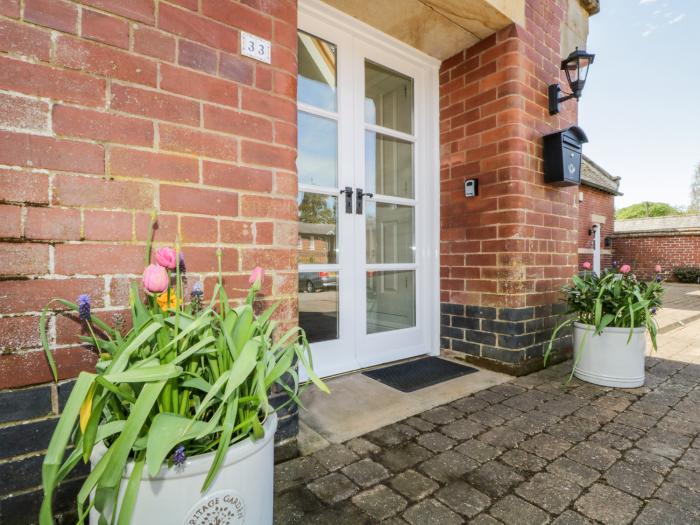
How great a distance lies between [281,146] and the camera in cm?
152

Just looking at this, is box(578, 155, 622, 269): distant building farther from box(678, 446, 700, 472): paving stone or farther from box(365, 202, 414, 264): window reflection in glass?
box(678, 446, 700, 472): paving stone

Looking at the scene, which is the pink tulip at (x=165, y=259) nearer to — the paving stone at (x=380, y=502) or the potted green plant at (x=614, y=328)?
the paving stone at (x=380, y=502)

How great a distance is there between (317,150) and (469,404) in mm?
1836

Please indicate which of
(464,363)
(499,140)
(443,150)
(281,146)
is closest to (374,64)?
(443,150)

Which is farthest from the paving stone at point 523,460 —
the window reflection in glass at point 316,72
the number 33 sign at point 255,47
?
the window reflection in glass at point 316,72

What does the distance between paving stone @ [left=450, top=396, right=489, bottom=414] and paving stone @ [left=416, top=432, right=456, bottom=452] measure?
0.31 m

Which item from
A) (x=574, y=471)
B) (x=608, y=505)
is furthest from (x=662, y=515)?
(x=574, y=471)

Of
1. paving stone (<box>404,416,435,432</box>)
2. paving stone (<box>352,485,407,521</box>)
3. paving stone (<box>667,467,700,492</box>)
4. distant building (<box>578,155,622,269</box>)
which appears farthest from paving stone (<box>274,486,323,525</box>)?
distant building (<box>578,155,622,269</box>)

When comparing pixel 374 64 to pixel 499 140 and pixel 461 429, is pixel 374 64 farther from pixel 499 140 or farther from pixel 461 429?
pixel 461 429

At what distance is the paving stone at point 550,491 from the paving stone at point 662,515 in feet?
0.59

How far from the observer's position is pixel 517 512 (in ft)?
3.87

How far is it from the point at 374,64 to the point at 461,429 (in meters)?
2.52

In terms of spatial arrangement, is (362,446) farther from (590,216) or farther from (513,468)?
(590,216)

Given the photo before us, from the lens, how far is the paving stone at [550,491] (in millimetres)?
1216
